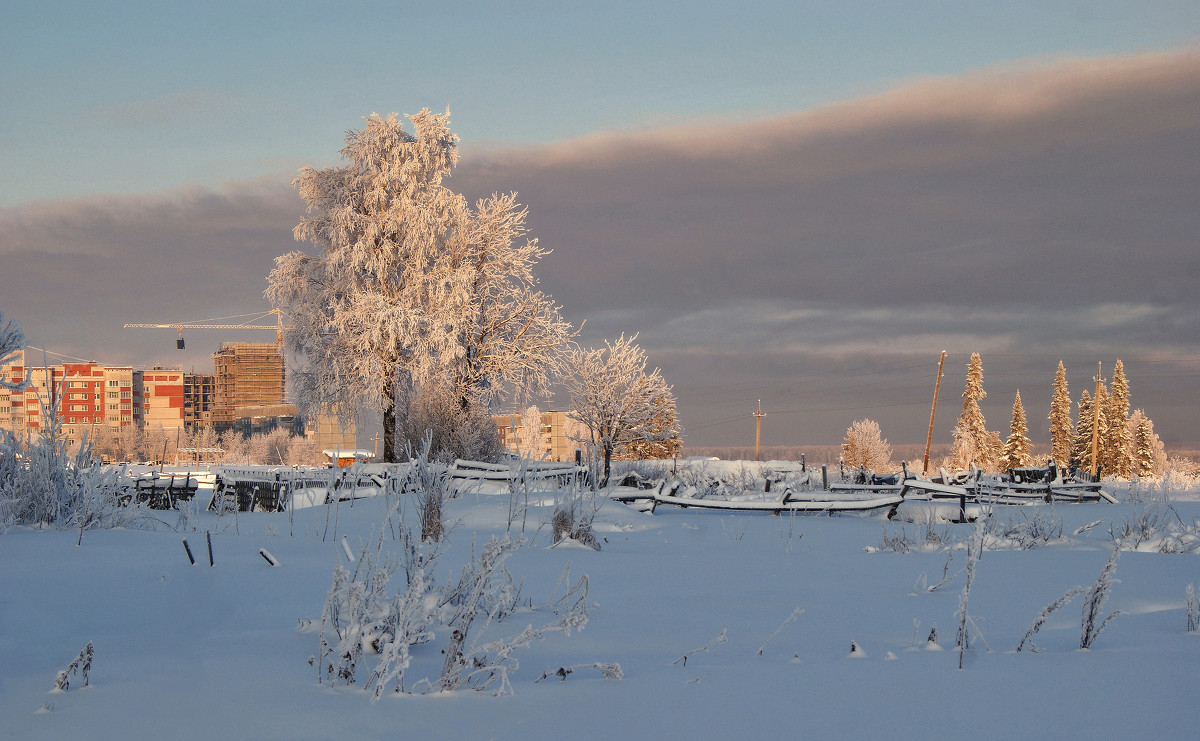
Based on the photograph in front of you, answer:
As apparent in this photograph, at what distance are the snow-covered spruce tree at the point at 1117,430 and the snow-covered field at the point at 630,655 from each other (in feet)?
189

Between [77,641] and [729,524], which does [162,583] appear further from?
[729,524]

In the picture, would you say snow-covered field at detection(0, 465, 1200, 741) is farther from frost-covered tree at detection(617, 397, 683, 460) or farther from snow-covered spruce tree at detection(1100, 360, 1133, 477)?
snow-covered spruce tree at detection(1100, 360, 1133, 477)

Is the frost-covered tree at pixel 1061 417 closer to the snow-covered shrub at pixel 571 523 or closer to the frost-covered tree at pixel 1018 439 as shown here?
the frost-covered tree at pixel 1018 439

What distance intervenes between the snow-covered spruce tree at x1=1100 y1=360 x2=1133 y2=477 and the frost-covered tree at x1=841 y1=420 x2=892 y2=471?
1600cm

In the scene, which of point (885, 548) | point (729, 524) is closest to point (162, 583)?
point (885, 548)

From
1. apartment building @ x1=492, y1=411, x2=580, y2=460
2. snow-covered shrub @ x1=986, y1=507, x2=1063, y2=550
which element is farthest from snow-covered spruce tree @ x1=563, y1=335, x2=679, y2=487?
snow-covered shrub @ x1=986, y1=507, x2=1063, y2=550

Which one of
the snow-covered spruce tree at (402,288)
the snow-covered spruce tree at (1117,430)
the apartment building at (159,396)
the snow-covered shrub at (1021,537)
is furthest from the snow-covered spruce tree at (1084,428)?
the apartment building at (159,396)

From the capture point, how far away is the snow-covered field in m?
2.62

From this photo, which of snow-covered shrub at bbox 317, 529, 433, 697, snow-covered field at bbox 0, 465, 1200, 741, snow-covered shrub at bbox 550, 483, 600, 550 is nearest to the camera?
snow-covered field at bbox 0, 465, 1200, 741

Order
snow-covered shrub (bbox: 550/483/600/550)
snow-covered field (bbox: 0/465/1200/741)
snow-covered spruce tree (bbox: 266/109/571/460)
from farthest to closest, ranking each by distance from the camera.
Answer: snow-covered spruce tree (bbox: 266/109/571/460)
snow-covered shrub (bbox: 550/483/600/550)
snow-covered field (bbox: 0/465/1200/741)

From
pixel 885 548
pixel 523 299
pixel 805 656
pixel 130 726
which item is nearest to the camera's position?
pixel 130 726

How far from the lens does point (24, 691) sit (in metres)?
2.80

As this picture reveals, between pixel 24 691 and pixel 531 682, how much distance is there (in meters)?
1.67

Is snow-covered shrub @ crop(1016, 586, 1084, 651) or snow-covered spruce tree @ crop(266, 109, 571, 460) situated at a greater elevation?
snow-covered spruce tree @ crop(266, 109, 571, 460)
